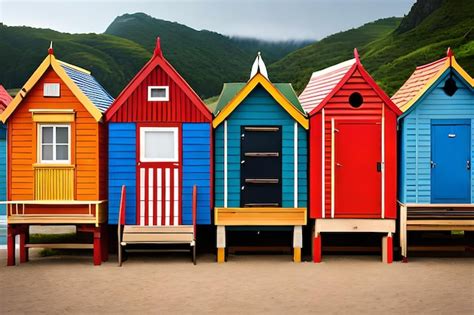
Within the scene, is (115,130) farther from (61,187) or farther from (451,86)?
(451,86)

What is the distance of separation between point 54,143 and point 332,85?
6.04 m

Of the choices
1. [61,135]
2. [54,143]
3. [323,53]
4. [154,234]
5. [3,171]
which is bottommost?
[154,234]

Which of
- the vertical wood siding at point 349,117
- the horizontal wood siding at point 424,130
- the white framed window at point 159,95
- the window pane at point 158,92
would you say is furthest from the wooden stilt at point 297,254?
the window pane at point 158,92

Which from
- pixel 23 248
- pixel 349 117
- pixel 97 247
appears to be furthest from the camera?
pixel 23 248

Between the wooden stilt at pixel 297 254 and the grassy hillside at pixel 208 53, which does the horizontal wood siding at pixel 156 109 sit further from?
the grassy hillside at pixel 208 53

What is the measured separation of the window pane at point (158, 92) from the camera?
13.8 meters

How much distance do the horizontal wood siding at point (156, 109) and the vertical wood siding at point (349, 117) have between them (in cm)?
248

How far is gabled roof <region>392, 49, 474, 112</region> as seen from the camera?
13.7 metres

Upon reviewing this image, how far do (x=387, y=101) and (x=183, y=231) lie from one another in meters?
5.03

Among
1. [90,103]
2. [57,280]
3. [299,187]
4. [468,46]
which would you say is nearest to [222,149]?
[299,187]

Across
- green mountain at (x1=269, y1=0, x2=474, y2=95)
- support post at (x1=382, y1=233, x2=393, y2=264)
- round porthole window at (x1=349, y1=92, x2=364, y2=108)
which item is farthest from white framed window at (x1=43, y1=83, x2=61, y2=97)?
green mountain at (x1=269, y1=0, x2=474, y2=95)

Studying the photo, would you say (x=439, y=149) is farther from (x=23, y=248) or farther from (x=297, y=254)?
(x=23, y=248)

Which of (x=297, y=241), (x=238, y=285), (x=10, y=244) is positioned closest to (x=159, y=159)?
(x=297, y=241)

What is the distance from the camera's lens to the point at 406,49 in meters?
62.4
